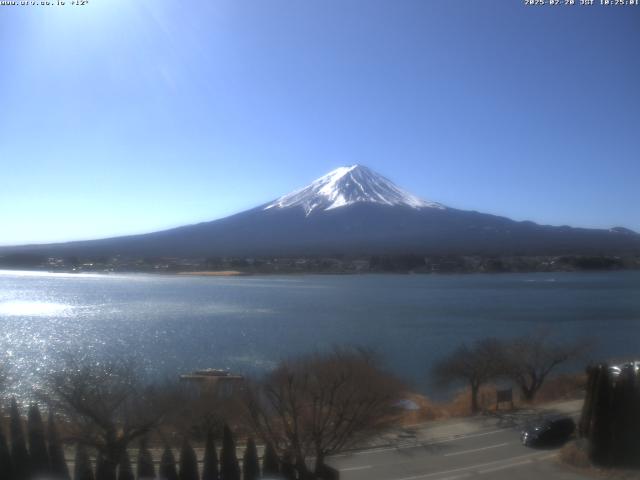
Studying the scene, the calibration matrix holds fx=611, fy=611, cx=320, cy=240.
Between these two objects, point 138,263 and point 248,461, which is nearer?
point 248,461

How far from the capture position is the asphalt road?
6.10 m

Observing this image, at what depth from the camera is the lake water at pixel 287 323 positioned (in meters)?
13.9

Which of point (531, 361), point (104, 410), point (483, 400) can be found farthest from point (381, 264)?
point (104, 410)

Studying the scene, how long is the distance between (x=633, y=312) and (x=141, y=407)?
21330 millimetres

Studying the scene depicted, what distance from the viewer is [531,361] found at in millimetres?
11531

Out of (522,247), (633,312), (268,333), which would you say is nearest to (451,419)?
(268,333)

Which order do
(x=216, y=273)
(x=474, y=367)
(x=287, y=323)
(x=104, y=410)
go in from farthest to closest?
(x=216, y=273) → (x=287, y=323) → (x=474, y=367) → (x=104, y=410)

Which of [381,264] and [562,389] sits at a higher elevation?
[381,264]

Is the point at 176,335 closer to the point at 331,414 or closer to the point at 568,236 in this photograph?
the point at 331,414

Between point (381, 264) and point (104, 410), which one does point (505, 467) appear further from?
point (381, 264)

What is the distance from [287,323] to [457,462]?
46.7 ft

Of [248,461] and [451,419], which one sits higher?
[248,461]

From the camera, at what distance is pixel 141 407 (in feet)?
21.6

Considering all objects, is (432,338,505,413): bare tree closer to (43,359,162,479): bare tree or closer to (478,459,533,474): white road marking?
(478,459,533,474): white road marking
